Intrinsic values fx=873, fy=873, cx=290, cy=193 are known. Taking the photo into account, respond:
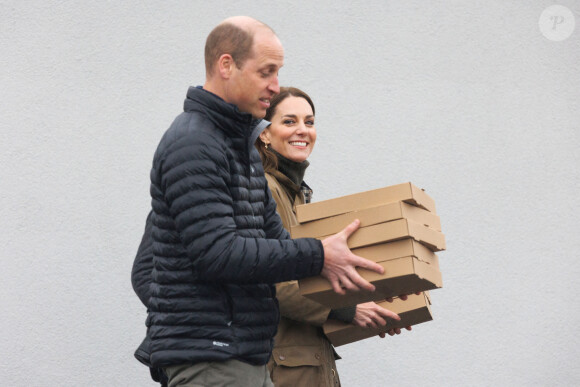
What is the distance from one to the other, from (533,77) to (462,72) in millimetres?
410

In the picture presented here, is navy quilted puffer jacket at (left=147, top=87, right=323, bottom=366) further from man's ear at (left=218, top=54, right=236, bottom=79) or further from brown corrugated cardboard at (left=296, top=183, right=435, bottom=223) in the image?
brown corrugated cardboard at (left=296, top=183, right=435, bottom=223)

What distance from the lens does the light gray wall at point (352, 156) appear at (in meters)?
4.35

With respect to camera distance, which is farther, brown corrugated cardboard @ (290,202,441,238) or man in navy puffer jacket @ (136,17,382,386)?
brown corrugated cardboard @ (290,202,441,238)

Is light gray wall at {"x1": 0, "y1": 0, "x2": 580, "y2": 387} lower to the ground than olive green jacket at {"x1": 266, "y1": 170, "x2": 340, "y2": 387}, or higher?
higher

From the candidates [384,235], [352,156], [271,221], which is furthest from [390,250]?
[352,156]

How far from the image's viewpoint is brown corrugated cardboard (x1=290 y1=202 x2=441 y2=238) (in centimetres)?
A: 226

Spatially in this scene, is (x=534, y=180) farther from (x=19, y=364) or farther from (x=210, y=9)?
(x=19, y=364)

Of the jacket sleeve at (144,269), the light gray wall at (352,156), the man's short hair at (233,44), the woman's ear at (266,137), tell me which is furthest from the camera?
the light gray wall at (352,156)

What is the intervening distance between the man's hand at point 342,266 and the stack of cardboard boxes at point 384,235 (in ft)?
0.11

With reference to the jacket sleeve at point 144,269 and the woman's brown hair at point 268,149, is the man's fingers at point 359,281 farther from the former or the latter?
the woman's brown hair at point 268,149

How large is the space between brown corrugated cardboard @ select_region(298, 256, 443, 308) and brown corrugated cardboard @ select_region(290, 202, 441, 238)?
0.11 meters

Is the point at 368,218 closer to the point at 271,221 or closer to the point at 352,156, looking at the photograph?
the point at 271,221

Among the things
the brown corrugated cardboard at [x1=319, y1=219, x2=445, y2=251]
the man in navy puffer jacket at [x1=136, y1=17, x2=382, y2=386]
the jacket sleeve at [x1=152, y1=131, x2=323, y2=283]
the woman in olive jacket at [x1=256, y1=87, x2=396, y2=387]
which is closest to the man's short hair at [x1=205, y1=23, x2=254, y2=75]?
the man in navy puffer jacket at [x1=136, y1=17, x2=382, y2=386]

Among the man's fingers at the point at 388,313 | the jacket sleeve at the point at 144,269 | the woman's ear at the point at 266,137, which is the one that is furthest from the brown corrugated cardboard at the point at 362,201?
the woman's ear at the point at 266,137
